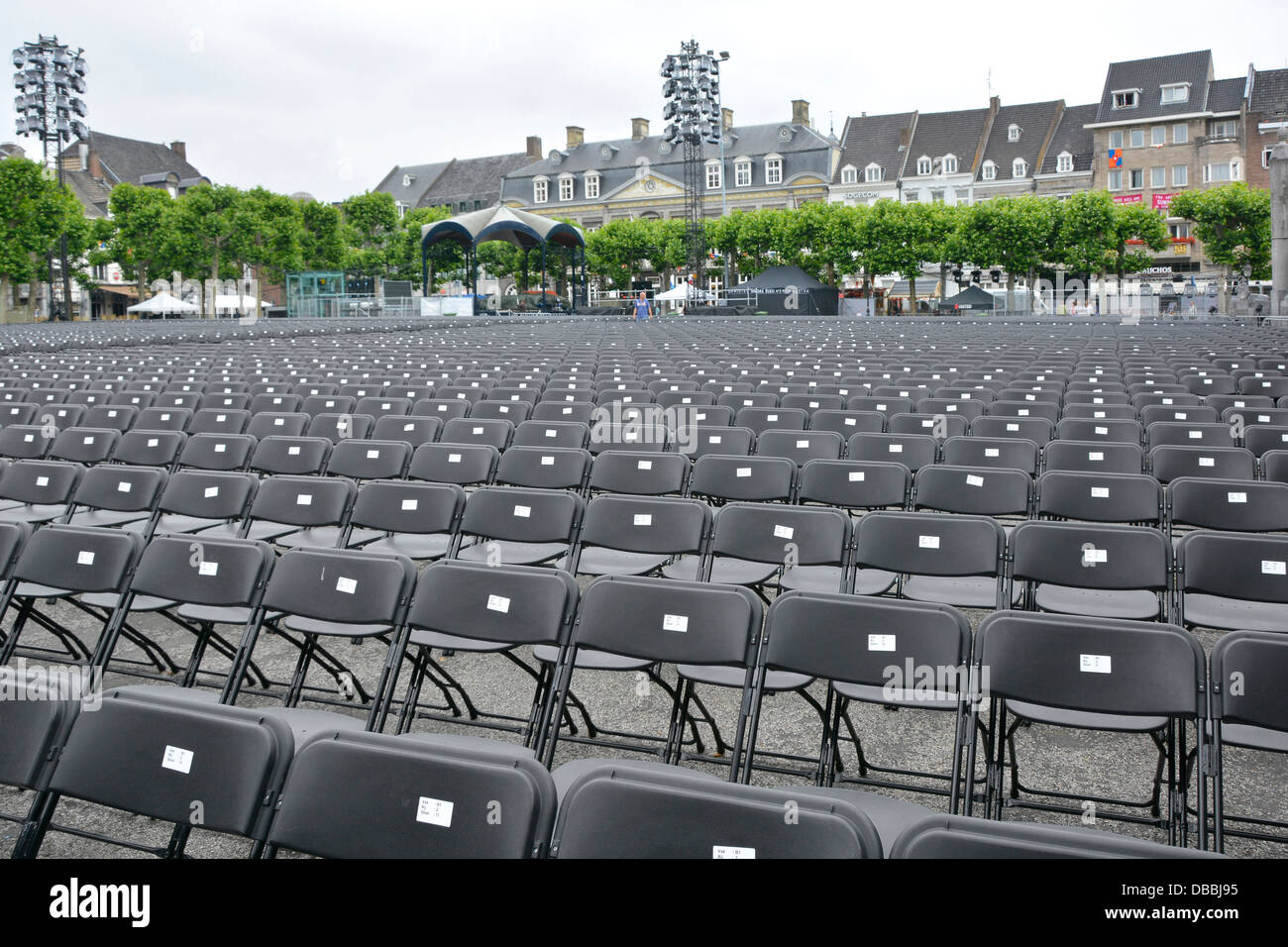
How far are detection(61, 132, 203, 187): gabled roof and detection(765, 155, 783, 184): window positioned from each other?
48148 millimetres

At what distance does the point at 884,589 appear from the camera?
473cm

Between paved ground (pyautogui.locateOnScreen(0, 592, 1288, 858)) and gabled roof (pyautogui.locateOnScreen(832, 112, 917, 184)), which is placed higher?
gabled roof (pyautogui.locateOnScreen(832, 112, 917, 184))

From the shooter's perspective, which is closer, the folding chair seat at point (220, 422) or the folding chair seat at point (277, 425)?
the folding chair seat at point (277, 425)

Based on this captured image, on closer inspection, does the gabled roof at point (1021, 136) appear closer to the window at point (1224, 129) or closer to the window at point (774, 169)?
the window at point (1224, 129)

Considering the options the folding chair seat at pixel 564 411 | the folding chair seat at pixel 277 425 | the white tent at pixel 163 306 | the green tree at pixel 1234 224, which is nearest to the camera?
the folding chair seat at pixel 277 425

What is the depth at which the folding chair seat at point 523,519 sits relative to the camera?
192 inches

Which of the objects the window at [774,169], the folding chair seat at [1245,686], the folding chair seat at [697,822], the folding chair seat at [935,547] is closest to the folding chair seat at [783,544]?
the folding chair seat at [935,547]

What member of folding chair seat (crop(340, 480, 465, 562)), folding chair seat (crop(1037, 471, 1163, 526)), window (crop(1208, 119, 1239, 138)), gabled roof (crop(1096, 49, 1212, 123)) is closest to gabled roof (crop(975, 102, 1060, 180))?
gabled roof (crop(1096, 49, 1212, 123))

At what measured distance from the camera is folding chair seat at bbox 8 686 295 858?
2309 mm

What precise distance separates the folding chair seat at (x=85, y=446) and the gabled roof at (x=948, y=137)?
6617 cm

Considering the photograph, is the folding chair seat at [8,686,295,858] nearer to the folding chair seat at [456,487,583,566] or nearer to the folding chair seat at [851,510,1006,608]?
the folding chair seat at [456,487,583,566]

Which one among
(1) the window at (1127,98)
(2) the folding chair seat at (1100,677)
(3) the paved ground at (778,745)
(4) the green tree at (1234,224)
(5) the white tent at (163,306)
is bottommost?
(3) the paved ground at (778,745)

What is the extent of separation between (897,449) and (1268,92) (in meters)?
65.5

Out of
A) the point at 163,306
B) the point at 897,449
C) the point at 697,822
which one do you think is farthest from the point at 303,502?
the point at 163,306
